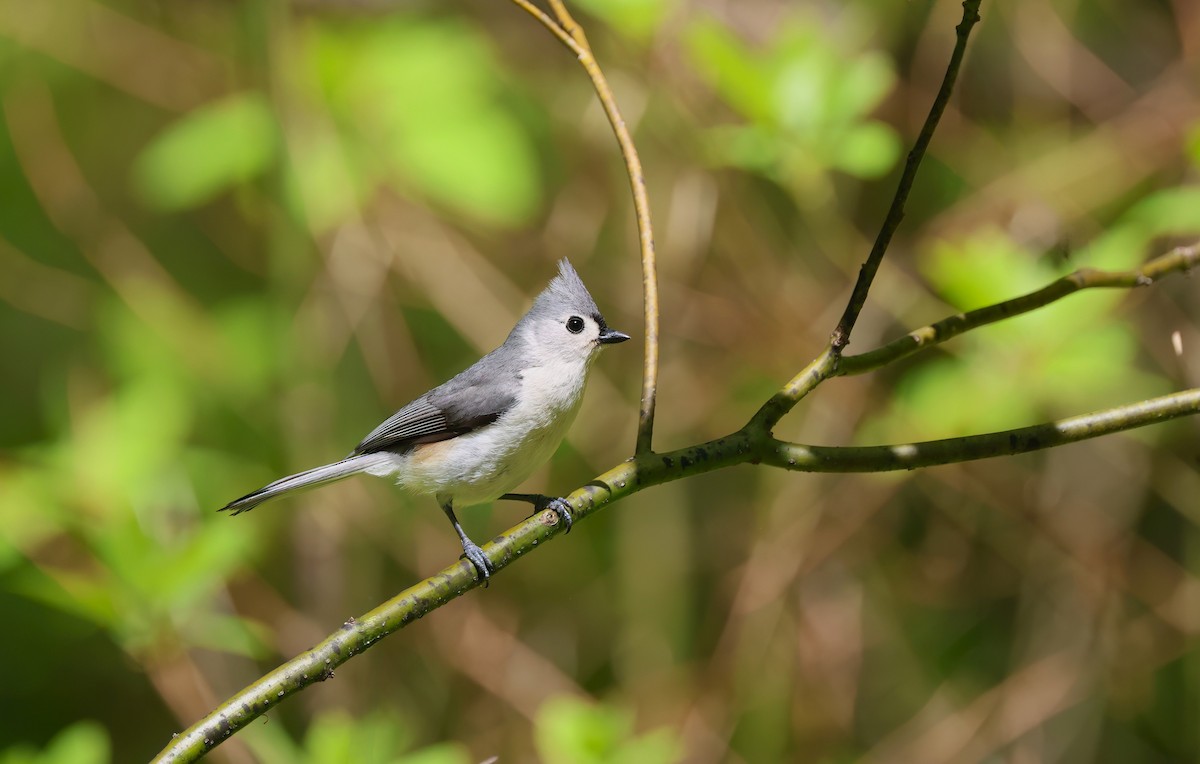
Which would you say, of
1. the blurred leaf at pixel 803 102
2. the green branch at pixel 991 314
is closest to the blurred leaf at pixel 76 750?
the green branch at pixel 991 314

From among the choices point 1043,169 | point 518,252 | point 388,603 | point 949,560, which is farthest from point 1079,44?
point 388,603

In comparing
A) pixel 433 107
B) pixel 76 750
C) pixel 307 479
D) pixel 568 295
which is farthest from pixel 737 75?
pixel 76 750

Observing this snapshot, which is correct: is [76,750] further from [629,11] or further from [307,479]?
[629,11]

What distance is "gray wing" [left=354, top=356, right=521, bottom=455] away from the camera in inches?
78.8

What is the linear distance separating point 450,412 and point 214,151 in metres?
1.13

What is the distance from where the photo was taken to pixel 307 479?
6.16ft

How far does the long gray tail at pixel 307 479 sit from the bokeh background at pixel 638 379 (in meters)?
0.83

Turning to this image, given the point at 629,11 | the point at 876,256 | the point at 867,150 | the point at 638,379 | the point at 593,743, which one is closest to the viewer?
the point at 876,256

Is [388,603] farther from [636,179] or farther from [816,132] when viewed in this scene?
[816,132]

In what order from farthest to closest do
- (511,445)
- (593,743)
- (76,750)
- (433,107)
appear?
(433,107), (593,743), (511,445), (76,750)

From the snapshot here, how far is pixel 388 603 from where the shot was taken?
1236mm

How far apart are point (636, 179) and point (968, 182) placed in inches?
89.7

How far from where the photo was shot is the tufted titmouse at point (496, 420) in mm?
1878

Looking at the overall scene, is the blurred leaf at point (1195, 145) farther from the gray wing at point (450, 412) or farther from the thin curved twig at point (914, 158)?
the gray wing at point (450, 412)
